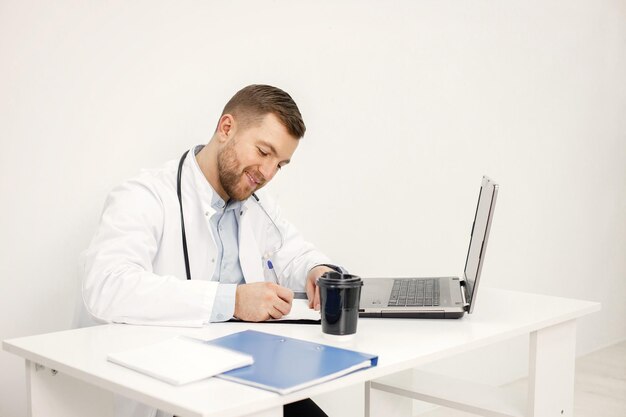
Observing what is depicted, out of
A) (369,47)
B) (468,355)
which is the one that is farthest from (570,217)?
(369,47)

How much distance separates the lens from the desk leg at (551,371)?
61.9 inches

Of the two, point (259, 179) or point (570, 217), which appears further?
point (570, 217)

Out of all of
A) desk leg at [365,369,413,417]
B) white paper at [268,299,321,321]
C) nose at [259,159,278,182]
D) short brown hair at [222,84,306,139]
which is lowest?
desk leg at [365,369,413,417]

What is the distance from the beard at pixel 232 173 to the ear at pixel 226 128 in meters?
0.03

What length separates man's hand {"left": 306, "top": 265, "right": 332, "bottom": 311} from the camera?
158 cm

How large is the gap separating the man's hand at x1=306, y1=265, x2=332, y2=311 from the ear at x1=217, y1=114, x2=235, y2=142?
0.40m

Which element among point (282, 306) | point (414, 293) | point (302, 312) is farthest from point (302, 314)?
point (414, 293)

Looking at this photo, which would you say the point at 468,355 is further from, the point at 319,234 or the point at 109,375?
the point at 109,375

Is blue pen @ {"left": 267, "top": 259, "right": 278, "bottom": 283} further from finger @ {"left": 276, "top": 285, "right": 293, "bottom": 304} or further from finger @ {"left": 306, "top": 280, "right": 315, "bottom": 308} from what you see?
finger @ {"left": 276, "top": 285, "right": 293, "bottom": 304}

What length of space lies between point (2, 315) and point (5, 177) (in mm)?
345

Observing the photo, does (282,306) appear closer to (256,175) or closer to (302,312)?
(302,312)

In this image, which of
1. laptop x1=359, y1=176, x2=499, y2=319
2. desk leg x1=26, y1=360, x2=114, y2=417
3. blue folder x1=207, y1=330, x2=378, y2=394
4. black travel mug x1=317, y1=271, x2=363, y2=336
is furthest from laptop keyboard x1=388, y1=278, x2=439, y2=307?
A: desk leg x1=26, y1=360, x2=114, y2=417

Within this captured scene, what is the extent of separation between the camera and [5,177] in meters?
1.74

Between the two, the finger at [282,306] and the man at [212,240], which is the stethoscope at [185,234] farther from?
the finger at [282,306]
